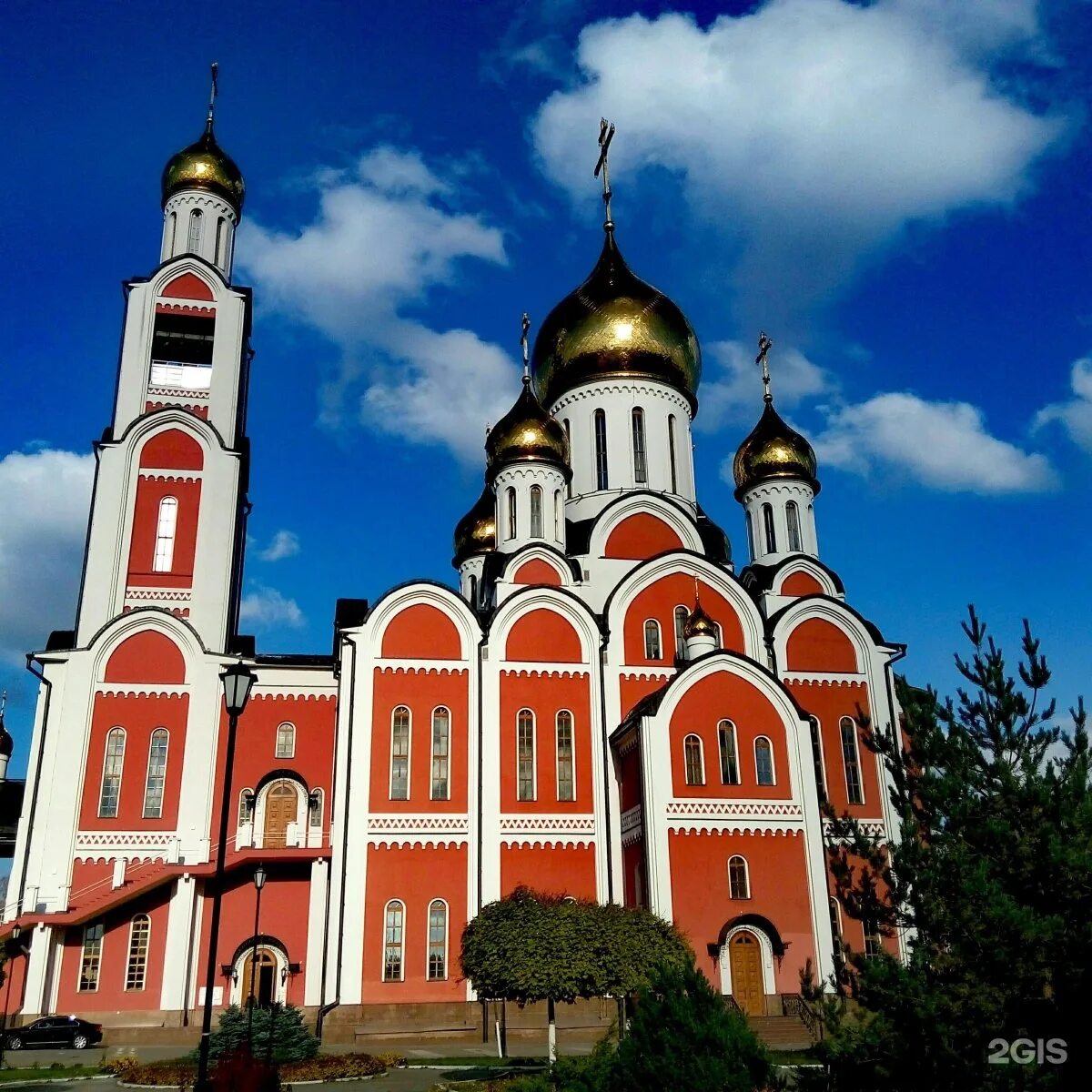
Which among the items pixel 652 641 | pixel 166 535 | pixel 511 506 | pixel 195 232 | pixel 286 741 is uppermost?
pixel 195 232

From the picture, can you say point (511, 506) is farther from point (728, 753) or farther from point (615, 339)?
point (728, 753)

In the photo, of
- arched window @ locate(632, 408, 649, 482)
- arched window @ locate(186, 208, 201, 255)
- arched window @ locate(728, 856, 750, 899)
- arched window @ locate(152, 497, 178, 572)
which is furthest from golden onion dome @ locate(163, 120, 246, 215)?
arched window @ locate(728, 856, 750, 899)

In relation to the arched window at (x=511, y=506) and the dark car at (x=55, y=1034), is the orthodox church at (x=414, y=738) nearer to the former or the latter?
the arched window at (x=511, y=506)

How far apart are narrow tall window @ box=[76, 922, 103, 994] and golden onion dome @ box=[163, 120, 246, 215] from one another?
19.2 m

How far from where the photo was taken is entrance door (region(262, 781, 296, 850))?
23.6 m

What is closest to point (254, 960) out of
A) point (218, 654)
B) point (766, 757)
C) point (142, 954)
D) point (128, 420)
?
point (142, 954)

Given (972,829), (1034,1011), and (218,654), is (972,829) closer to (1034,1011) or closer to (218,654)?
(1034,1011)

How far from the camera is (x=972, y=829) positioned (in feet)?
27.7

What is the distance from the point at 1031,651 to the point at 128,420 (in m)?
22.7

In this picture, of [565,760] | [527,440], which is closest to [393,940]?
[565,760]

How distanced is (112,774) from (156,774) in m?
0.90

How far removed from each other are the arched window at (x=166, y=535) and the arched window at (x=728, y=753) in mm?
13384

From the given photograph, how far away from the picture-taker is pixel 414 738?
22859 millimetres

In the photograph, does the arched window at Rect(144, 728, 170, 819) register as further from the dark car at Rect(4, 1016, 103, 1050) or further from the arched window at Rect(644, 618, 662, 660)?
the arched window at Rect(644, 618, 662, 660)
